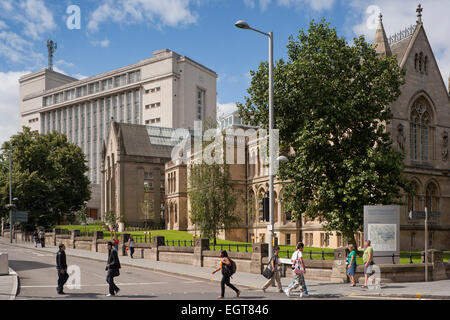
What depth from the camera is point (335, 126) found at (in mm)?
31141

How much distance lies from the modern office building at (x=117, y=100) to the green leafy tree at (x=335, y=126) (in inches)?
3623

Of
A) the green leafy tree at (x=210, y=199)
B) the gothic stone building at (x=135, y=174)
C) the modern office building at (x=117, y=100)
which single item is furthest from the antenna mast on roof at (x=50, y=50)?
the green leafy tree at (x=210, y=199)

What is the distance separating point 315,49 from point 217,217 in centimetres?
1616

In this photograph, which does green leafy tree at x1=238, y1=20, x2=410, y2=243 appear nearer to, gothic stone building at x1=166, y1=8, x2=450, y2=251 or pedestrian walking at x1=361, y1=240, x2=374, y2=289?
pedestrian walking at x1=361, y1=240, x2=374, y2=289

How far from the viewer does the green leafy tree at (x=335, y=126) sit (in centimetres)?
2948

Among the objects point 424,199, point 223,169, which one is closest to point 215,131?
point 223,169

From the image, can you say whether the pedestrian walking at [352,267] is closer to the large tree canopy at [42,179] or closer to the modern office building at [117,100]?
the large tree canopy at [42,179]

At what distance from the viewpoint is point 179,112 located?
125 m

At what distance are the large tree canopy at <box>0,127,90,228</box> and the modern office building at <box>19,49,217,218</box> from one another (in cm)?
5212

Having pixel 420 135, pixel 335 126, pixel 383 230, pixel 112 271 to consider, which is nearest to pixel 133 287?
pixel 112 271

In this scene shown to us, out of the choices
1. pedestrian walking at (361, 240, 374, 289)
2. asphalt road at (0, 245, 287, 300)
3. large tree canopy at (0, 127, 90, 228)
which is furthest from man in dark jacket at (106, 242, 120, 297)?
large tree canopy at (0, 127, 90, 228)

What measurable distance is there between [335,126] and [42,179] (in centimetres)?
4713

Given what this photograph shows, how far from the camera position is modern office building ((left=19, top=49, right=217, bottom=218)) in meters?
126
